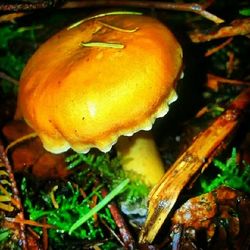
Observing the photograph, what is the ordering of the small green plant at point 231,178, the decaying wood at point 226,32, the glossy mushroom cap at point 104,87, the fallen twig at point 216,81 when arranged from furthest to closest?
the fallen twig at point 216,81, the decaying wood at point 226,32, the small green plant at point 231,178, the glossy mushroom cap at point 104,87

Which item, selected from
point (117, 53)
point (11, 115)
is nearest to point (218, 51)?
point (117, 53)

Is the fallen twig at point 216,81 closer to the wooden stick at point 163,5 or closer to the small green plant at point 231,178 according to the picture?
the wooden stick at point 163,5

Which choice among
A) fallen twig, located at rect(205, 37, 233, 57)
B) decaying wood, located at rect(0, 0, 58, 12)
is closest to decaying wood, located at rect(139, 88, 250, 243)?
fallen twig, located at rect(205, 37, 233, 57)

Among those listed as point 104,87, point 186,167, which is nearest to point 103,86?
point 104,87

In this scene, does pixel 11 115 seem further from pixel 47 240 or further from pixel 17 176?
pixel 47 240

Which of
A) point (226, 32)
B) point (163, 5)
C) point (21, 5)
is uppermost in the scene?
point (21, 5)

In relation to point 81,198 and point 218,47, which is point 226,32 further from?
point 81,198

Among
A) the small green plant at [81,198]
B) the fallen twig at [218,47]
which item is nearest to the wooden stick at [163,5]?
the fallen twig at [218,47]
